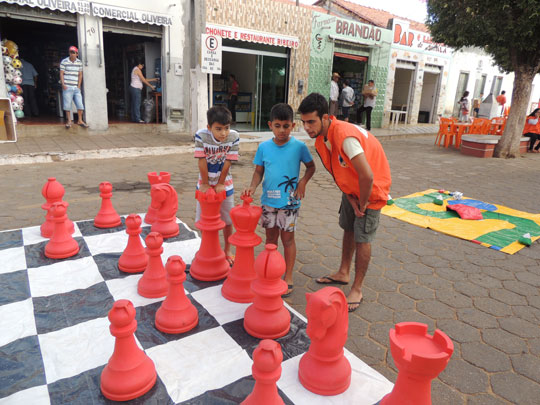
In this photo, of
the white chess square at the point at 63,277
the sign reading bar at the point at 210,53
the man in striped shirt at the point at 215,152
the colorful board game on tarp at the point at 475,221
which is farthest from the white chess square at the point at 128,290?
the sign reading bar at the point at 210,53

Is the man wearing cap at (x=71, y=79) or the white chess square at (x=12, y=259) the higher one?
the man wearing cap at (x=71, y=79)

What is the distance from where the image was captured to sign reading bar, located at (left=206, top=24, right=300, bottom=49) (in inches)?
403

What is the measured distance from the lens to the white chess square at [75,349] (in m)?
1.81

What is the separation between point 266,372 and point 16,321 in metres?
1.56

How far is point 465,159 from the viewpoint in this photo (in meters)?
9.53

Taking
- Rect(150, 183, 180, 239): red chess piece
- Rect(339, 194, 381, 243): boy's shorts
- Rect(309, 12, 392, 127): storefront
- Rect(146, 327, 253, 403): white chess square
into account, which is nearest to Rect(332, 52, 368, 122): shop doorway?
Rect(309, 12, 392, 127): storefront

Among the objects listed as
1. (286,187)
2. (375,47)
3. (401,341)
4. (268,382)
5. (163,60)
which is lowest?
(268,382)

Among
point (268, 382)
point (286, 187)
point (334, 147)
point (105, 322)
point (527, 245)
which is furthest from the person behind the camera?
point (527, 245)

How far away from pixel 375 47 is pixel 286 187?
1348 cm

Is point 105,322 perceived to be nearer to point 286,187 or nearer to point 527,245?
point 286,187

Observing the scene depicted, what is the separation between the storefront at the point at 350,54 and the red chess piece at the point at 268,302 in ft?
37.9

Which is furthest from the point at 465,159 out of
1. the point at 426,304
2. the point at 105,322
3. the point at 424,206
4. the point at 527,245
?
the point at 105,322

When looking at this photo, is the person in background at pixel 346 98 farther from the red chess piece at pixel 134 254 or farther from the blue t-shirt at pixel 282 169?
the red chess piece at pixel 134 254

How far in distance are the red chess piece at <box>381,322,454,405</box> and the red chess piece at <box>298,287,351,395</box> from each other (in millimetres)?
233
